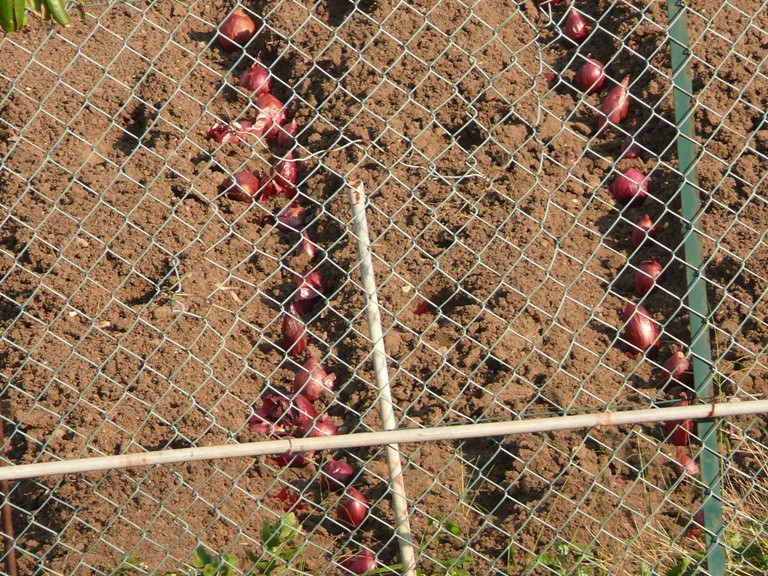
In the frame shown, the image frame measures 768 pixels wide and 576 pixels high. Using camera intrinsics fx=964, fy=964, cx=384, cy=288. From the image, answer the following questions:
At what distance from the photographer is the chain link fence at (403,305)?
112 inches

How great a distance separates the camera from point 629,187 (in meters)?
3.76

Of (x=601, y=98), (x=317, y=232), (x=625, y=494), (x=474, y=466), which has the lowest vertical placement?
(x=317, y=232)

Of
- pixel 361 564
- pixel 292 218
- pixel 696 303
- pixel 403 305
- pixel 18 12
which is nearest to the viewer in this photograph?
pixel 18 12

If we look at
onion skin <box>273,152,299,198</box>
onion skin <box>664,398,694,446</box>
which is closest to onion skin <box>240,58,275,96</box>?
onion skin <box>273,152,299,198</box>

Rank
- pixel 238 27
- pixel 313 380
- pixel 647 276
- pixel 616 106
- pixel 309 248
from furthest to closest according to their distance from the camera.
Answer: pixel 238 27 → pixel 616 106 → pixel 309 248 → pixel 647 276 → pixel 313 380

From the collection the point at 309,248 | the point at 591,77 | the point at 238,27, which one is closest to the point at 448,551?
the point at 309,248

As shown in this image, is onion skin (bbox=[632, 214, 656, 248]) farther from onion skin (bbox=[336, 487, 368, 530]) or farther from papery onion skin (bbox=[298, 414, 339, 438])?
onion skin (bbox=[336, 487, 368, 530])

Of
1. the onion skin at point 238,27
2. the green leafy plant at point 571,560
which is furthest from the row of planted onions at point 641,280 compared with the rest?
the onion skin at point 238,27

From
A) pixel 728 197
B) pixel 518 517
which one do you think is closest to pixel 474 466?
pixel 518 517

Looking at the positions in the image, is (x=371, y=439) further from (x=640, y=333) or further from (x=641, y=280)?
(x=641, y=280)

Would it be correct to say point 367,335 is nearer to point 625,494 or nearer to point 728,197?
point 625,494

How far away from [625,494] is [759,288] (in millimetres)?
971

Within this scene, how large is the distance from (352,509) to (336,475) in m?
0.14

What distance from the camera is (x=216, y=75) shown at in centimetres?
462
